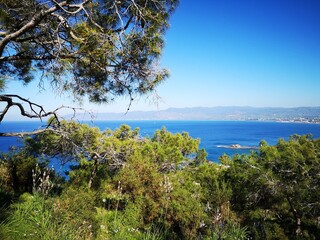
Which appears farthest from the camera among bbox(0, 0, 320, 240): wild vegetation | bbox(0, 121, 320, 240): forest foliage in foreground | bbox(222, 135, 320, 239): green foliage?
bbox(222, 135, 320, 239): green foliage

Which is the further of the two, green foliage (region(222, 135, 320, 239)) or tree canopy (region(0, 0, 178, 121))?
green foliage (region(222, 135, 320, 239))

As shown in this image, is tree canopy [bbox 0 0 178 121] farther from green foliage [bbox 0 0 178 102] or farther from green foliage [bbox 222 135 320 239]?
green foliage [bbox 222 135 320 239]

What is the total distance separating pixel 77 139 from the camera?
7.46m

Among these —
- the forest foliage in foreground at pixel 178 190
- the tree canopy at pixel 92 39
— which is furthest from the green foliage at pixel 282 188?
the tree canopy at pixel 92 39

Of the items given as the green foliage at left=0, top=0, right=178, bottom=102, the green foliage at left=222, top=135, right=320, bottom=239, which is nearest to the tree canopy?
the green foliage at left=0, top=0, right=178, bottom=102

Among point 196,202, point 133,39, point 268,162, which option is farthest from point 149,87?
A: point 268,162

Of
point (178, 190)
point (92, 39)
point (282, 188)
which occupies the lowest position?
point (282, 188)

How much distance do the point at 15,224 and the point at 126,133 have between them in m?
9.15

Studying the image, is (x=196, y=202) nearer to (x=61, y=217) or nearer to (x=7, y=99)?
(x=61, y=217)

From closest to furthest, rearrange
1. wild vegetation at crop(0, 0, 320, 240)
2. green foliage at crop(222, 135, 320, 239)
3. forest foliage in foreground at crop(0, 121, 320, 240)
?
wild vegetation at crop(0, 0, 320, 240)
forest foliage in foreground at crop(0, 121, 320, 240)
green foliage at crop(222, 135, 320, 239)

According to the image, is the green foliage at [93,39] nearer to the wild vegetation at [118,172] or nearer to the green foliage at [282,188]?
the wild vegetation at [118,172]

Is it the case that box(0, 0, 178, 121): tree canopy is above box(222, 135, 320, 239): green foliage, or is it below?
above

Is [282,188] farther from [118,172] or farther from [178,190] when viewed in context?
[118,172]

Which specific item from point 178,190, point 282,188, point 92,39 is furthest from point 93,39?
point 282,188
